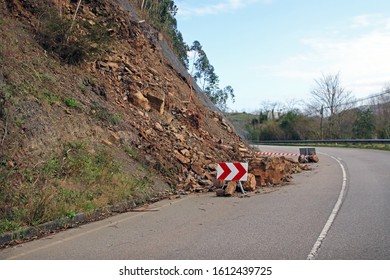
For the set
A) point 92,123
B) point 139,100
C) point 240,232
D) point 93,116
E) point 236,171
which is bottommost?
point 240,232

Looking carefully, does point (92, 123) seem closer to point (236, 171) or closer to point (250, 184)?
point (236, 171)

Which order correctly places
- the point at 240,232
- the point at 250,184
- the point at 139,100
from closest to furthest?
the point at 240,232 → the point at 250,184 → the point at 139,100

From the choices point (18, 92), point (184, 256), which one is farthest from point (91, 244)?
point (18, 92)

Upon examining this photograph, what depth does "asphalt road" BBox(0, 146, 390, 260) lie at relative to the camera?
6.22m

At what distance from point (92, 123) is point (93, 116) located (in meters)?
0.49

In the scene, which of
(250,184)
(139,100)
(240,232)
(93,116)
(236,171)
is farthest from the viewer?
(139,100)

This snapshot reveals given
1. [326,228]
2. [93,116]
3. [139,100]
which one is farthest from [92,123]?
[326,228]

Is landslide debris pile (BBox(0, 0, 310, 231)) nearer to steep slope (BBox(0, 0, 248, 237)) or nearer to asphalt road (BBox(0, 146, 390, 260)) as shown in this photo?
steep slope (BBox(0, 0, 248, 237))

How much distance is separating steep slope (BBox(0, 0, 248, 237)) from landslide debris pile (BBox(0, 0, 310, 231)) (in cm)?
4

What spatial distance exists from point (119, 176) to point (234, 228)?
487 centimetres

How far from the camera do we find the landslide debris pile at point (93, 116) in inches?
404

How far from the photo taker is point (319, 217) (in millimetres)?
8648

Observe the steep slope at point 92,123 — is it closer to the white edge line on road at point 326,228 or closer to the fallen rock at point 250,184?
the fallen rock at point 250,184

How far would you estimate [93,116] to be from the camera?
14070 mm
